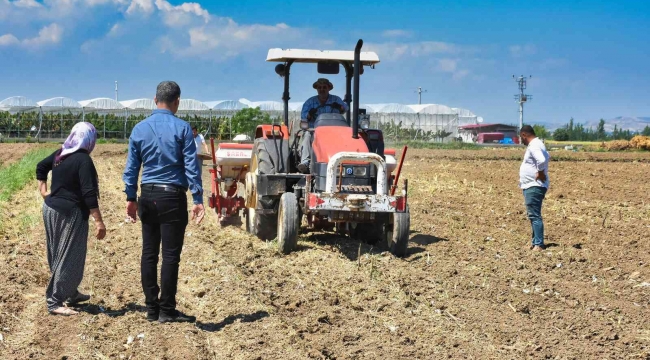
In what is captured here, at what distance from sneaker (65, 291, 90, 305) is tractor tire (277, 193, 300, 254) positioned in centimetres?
244

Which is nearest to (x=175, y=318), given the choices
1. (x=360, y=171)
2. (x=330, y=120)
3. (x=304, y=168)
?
(x=360, y=171)

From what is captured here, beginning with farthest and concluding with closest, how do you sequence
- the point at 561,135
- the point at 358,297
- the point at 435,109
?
the point at 561,135 < the point at 435,109 < the point at 358,297

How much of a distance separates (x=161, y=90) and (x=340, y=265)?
282 centimetres

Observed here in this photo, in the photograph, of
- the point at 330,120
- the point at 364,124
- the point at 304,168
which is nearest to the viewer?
the point at 364,124

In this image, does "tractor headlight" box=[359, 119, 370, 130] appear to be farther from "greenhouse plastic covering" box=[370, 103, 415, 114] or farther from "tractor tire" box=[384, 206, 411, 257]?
"greenhouse plastic covering" box=[370, 103, 415, 114]

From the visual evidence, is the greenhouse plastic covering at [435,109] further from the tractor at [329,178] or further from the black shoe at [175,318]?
the black shoe at [175,318]

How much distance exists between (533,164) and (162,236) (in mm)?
5037

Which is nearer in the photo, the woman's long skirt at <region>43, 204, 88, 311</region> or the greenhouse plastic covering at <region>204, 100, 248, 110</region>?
the woman's long skirt at <region>43, 204, 88, 311</region>

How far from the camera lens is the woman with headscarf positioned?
19.0ft

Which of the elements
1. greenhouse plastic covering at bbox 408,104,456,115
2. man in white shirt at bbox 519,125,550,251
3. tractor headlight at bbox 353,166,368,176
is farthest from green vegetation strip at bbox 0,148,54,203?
greenhouse plastic covering at bbox 408,104,456,115

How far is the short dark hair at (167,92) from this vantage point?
5770 mm

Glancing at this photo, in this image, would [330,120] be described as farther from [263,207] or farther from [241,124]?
[241,124]

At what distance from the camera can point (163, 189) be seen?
18.6 feet

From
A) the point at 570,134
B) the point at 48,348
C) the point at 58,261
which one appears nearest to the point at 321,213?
the point at 58,261
